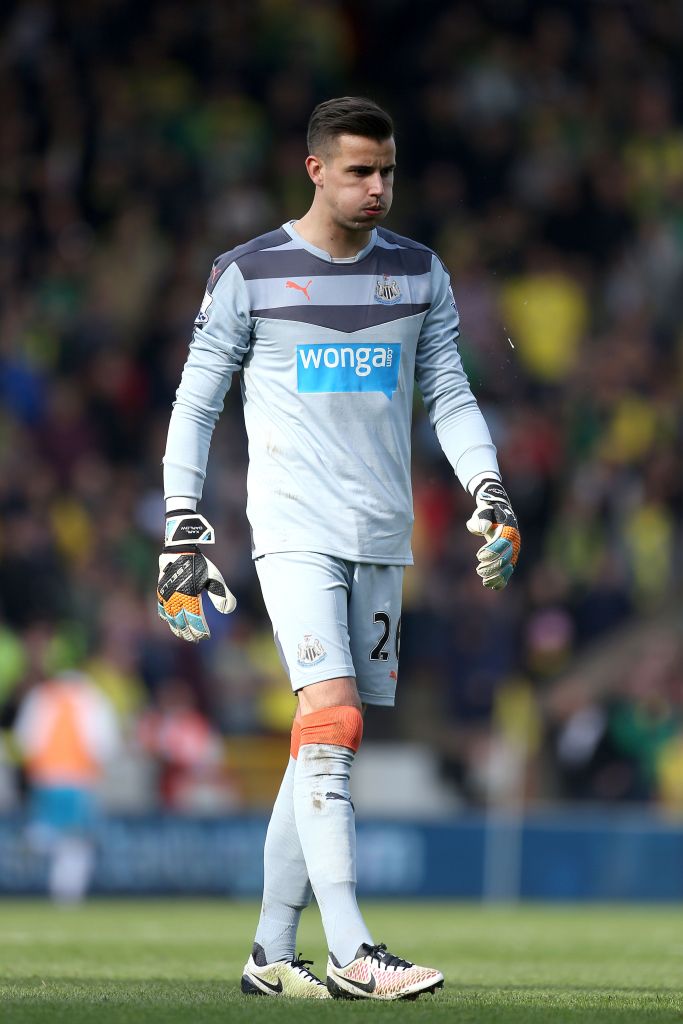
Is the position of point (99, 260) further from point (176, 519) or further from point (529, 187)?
point (176, 519)

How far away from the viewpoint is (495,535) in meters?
5.29

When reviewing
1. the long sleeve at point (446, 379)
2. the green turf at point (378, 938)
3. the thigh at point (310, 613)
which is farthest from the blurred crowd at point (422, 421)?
the thigh at point (310, 613)

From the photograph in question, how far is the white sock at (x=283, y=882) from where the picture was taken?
542 centimetres

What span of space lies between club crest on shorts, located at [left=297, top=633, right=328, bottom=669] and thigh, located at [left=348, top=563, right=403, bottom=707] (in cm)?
21

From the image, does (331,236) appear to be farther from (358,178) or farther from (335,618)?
(335,618)

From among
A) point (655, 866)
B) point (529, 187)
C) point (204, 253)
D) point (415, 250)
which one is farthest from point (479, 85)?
point (415, 250)

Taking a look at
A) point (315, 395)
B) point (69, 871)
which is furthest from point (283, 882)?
point (69, 871)

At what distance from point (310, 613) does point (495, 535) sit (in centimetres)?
53

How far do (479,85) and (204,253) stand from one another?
2.96 m

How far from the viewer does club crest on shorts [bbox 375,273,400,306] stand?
548 cm

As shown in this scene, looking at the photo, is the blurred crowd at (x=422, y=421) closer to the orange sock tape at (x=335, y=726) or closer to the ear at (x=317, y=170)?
the ear at (x=317, y=170)

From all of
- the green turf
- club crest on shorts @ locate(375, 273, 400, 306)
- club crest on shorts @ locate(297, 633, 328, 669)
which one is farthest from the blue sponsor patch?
the green turf

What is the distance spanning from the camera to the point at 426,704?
14.6m

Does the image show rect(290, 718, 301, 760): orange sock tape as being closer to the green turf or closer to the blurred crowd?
the green turf
